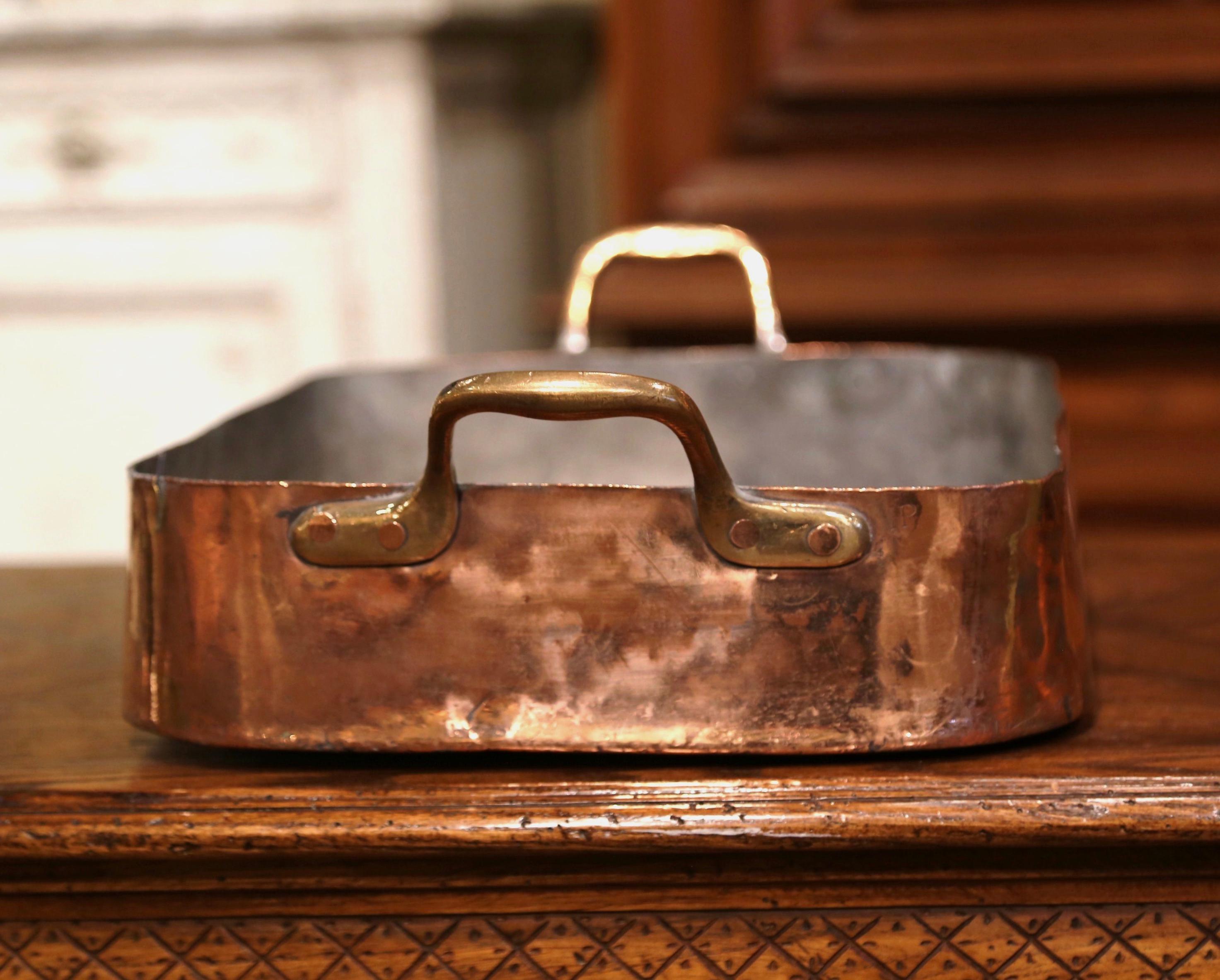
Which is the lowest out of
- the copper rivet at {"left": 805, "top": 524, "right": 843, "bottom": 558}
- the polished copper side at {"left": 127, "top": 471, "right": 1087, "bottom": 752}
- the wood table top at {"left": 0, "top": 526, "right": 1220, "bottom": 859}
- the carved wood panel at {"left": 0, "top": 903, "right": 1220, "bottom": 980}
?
the carved wood panel at {"left": 0, "top": 903, "right": 1220, "bottom": 980}

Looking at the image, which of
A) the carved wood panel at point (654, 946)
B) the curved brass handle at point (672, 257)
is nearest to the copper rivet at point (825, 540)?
the carved wood panel at point (654, 946)

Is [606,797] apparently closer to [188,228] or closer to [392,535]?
[392,535]

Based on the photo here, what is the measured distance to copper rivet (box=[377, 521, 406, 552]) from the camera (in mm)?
368

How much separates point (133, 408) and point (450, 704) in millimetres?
1068

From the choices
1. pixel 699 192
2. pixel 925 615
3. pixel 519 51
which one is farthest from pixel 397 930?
pixel 519 51

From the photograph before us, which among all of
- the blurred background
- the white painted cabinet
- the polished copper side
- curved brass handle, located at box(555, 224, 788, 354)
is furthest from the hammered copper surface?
the white painted cabinet

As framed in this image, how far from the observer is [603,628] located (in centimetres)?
37

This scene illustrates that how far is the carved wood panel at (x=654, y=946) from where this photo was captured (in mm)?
374

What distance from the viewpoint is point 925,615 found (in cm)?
37

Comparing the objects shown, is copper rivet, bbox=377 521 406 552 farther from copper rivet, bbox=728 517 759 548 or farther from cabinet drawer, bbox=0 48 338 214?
cabinet drawer, bbox=0 48 338 214

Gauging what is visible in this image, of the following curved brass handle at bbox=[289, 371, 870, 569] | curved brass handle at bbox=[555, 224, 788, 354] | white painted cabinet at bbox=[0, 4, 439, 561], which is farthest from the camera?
white painted cabinet at bbox=[0, 4, 439, 561]

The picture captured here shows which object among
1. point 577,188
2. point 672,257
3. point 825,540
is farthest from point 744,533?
point 577,188

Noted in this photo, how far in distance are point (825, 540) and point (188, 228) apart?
1.10 m

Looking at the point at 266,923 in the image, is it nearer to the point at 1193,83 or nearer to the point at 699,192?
the point at 699,192
